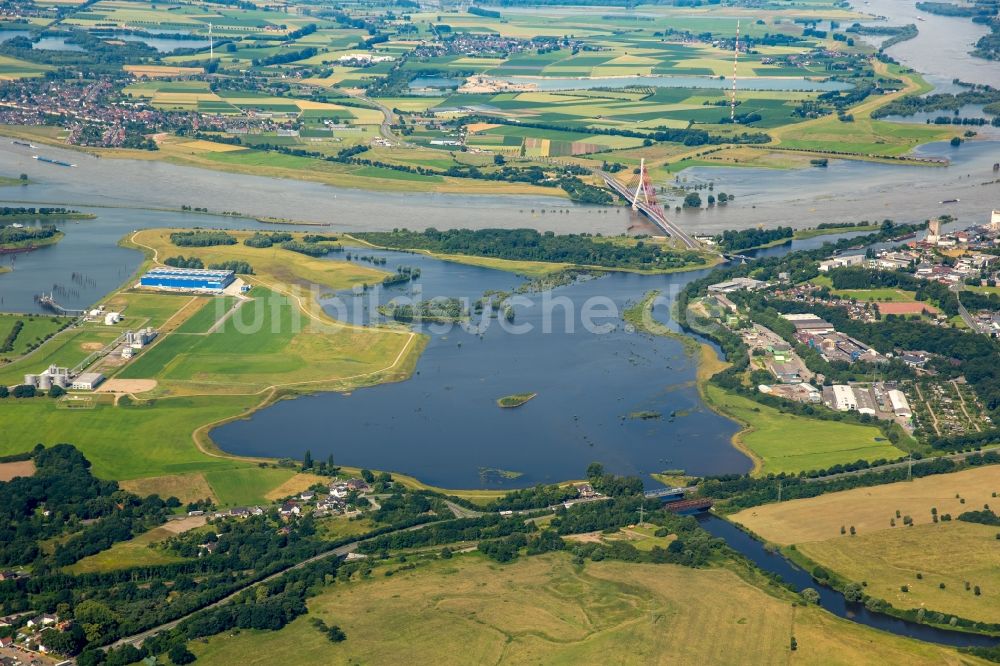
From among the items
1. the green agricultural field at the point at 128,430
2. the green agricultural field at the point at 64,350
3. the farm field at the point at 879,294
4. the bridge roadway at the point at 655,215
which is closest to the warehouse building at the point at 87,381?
the green agricultural field at the point at 128,430

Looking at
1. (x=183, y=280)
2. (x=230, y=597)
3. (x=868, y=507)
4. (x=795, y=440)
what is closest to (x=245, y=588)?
(x=230, y=597)

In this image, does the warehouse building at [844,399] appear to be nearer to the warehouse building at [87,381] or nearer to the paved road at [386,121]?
the warehouse building at [87,381]

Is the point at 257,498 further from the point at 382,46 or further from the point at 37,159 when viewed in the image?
the point at 382,46

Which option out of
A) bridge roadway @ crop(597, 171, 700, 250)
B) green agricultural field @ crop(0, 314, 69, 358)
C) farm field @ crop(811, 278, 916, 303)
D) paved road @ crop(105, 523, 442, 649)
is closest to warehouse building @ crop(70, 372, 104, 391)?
green agricultural field @ crop(0, 314, 69, 358)

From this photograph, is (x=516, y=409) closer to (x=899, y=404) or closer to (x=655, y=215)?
(x=899, y=404)

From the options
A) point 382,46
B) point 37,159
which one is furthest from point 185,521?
point 382,46

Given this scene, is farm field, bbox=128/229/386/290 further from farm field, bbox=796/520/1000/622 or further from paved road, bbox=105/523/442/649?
farm field, bbox=796/520/1000/622
